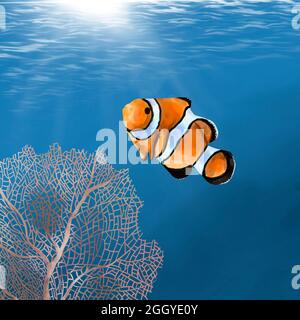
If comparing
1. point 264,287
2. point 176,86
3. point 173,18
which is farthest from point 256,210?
point 173,18

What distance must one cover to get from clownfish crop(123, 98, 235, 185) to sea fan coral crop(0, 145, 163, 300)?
2334mm

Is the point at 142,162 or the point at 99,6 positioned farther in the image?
the point at 99,6

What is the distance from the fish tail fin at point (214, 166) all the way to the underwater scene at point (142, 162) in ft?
7.76

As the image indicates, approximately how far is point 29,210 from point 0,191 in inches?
13.9

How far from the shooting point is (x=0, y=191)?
456cm

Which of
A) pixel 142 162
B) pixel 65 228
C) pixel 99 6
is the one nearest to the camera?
pixel 65 228

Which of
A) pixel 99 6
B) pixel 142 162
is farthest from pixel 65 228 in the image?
pixel 99 6

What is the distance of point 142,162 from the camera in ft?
16.9

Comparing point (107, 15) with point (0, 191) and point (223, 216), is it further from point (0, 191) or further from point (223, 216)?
point (223, 216)

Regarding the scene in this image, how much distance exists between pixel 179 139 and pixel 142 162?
9.56 feet

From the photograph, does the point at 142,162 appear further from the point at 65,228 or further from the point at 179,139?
the point at 179,139

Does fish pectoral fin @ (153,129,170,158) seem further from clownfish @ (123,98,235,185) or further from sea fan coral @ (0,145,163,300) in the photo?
sea fan coral @ (0,145,163,300)
